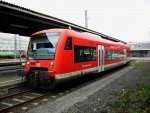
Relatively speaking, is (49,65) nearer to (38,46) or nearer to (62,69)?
(62,69)

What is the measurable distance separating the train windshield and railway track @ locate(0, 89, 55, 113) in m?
1.75

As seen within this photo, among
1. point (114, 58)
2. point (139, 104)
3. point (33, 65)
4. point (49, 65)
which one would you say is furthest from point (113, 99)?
point (114, 58)

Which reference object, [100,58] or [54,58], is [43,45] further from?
[100,58]

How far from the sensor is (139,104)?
7523 millimetres

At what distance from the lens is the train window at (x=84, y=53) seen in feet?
38.2

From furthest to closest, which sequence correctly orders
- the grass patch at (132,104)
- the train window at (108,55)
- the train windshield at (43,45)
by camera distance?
1. the train window at (108,55)
2. the train windshield at (43,45)
3. the grass patch at (132,104)

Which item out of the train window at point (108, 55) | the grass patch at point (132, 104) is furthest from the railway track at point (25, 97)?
the train window at point (108, 55)

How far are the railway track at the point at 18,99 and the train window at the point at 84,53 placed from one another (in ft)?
8.10

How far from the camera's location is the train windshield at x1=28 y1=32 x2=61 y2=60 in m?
10.2

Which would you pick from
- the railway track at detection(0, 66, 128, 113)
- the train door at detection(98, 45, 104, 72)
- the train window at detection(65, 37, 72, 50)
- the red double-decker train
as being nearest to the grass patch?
the red double-decker train

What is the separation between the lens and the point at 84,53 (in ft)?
41.5

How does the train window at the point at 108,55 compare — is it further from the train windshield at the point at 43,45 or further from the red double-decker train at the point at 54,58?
the train windshield at the point at 43,45

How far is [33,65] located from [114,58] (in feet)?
39.6

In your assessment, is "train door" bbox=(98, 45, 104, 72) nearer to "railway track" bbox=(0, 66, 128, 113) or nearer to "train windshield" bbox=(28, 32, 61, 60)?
"railway track" bbox=(0, 66, 128, 113)
